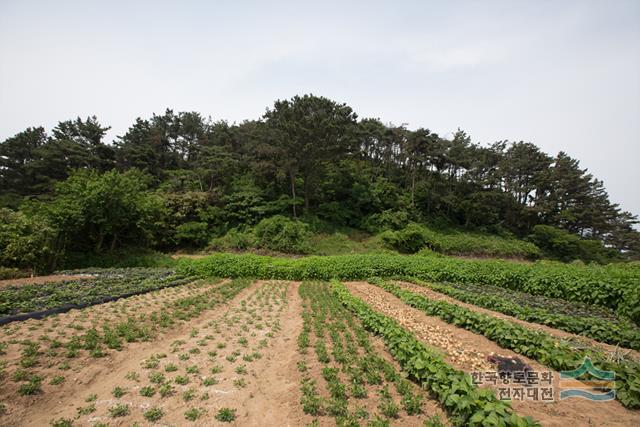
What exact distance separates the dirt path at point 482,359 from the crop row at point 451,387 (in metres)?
0.93

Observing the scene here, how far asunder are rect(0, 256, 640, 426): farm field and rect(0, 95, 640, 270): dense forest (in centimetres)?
1193

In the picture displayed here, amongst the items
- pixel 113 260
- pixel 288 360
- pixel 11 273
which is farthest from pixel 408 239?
pixel 11 273

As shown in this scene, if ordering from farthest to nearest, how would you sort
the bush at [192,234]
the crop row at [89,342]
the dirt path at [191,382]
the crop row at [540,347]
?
the bush at [192,234], the crop row at [89,342], the crop row at [540,347], the dirt path at [191,382]

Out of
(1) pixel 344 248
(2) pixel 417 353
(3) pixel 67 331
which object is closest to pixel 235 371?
(2) pixel 417 353

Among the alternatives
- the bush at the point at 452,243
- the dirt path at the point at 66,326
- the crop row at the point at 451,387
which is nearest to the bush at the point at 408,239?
the bush at the point at 452,243

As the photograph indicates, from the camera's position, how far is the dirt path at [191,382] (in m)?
4.20

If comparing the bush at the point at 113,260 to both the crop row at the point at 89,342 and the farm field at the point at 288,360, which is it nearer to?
the farm field at the point at 288,360

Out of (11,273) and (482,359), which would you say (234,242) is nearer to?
(11,273)

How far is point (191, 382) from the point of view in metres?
5.12

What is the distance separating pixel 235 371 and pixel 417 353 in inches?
155

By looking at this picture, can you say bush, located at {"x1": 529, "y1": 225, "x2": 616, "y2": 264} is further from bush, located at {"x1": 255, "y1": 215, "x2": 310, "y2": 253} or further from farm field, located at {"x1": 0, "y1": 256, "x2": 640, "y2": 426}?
bush, located at {"x1": 255, "y1": 215, "x2": 310, "y2": 253}

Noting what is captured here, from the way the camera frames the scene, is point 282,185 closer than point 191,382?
No
